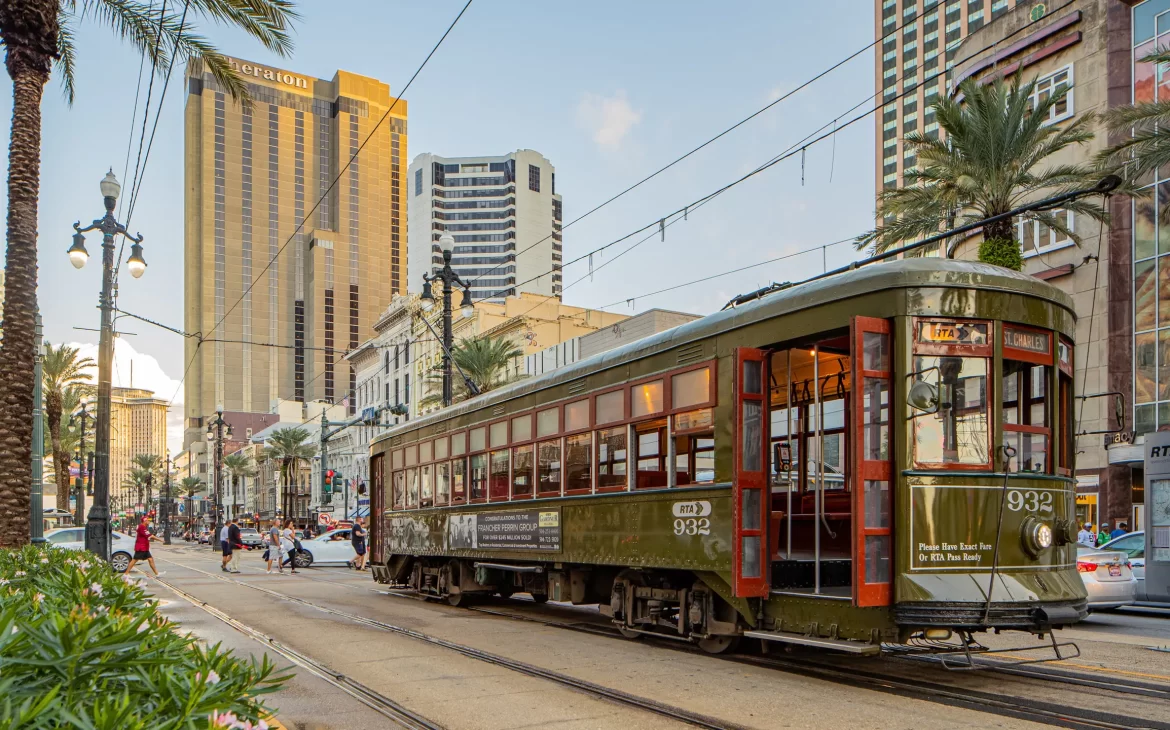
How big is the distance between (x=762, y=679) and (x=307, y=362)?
173 m

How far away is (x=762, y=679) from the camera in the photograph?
8898 millimetres

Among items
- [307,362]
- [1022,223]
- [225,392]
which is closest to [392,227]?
[307,362]

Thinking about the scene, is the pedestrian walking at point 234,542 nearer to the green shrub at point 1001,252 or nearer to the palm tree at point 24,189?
the palm tree at point 24,189

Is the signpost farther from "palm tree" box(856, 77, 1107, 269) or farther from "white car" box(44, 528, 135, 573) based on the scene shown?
"white car" box(44, 528, 135, 573)

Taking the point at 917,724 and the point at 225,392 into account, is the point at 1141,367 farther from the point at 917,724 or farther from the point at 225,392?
the point at 225,392

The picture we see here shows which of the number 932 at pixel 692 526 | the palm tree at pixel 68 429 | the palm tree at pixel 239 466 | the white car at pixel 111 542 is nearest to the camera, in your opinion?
the number 932 at pixel 692 526

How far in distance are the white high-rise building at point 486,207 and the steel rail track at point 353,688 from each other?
146 metres

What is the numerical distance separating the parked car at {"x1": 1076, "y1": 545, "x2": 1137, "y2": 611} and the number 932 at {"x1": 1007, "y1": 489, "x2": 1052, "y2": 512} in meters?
7.39

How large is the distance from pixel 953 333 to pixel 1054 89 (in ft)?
103

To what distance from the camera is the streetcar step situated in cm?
805

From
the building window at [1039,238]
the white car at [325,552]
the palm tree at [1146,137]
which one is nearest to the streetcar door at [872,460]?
the palm tree at [1146,137]

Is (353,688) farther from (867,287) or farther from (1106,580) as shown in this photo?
(1106,580)

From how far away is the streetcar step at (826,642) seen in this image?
8.05 metres

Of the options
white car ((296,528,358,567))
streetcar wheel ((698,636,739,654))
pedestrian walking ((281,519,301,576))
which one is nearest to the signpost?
streetcar wheel ((698,636,739,654))
